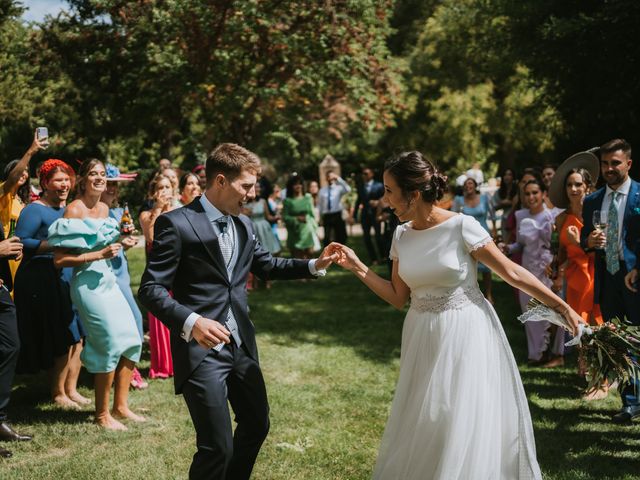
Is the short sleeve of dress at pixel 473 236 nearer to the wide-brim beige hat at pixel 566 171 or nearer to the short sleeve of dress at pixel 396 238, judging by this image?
the short sleeve of dress at pixel 396 238

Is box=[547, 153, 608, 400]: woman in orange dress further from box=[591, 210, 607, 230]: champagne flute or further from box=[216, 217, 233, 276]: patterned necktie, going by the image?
box=[216, 217, 233, 276]: patterned necktie

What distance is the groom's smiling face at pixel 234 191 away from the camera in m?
3.72

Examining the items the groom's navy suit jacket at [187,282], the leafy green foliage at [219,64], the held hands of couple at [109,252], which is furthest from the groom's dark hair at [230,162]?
the leafy green foliage at [219,64]

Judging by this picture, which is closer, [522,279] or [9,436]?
[522,279]

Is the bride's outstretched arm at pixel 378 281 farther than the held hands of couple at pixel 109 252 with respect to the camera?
No

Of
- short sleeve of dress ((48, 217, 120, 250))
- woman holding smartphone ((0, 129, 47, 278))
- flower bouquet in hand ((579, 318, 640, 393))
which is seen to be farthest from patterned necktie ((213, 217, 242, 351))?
woman holding smartphone ((0, 129, 47, 278))

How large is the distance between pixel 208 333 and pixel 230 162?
97 centimetres

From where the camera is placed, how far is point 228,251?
3768 millimetres

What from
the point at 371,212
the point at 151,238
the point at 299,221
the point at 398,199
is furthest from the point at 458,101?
the point at 398,199

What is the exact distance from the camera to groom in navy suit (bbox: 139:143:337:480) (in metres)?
3.47

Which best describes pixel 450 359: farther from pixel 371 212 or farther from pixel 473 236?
pixel 371 212

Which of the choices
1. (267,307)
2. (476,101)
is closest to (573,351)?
(267,307)

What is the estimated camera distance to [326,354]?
8234 millimetres

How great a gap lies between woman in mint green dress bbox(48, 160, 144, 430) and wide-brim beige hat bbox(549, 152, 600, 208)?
4.34 meters
